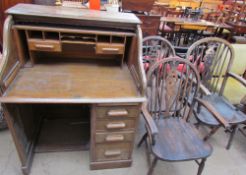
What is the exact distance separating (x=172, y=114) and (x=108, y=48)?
81 centimetres

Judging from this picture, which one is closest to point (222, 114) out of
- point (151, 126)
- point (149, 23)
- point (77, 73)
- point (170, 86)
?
point (170, 86)

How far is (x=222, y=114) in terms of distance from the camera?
1.71m

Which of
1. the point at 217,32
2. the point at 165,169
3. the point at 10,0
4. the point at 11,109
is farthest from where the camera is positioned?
the point at 217,32

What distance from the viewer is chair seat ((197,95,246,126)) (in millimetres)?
1629

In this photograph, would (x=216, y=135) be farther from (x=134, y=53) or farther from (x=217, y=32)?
(x=217, y=32)

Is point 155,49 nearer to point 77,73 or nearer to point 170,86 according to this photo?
point 170,86

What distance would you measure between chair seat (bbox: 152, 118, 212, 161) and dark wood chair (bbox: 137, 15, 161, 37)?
195 cm

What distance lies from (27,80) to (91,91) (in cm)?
43

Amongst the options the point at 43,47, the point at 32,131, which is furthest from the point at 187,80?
the point at 32,131

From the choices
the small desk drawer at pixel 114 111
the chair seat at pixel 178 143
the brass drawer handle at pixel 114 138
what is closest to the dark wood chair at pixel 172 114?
the chair seat at pixel 178 143

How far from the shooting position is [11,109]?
4.05 ft

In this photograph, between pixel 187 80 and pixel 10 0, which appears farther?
pixel 10 0

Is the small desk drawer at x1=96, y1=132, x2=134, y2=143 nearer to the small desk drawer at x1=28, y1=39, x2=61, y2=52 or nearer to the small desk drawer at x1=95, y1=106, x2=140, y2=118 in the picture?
the small desk drawer at x1=95, y1=106, x2=140, y2=118

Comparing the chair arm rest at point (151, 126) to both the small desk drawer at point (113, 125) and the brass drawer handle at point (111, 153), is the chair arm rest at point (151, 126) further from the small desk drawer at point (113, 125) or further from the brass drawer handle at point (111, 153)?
the brass drawer handle at point (111, 153)
